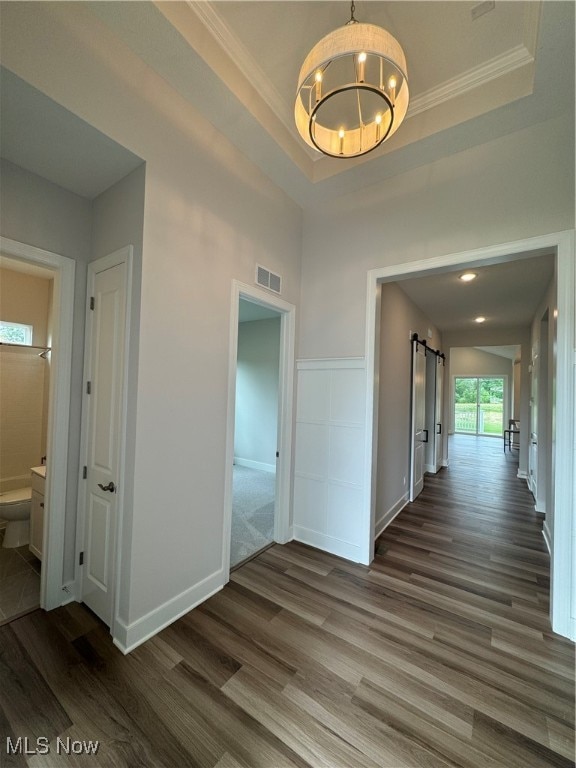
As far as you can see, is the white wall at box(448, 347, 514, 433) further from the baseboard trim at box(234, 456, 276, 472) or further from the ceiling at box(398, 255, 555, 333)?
the baseboard trim at box(234, 456, 276, 472)

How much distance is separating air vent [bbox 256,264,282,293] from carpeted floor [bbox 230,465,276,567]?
2.49m

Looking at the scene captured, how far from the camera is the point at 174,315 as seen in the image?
73.4 inches

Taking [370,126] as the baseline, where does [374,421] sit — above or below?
below

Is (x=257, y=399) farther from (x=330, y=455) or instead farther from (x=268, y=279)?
(x=268, y=279)

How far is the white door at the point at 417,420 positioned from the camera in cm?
426

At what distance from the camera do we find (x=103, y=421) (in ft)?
6.27

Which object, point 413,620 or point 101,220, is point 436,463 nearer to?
point 413,620

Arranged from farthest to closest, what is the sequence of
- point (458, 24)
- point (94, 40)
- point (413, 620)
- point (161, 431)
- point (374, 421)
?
point (374, 421) < point (413, 620) < point (161, 431) < point (458, 24) < point (94, 40)

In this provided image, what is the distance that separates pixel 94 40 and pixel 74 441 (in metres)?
2.30

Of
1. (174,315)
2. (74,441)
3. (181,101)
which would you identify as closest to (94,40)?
(181,101)

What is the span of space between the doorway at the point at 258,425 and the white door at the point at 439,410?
10.8ft

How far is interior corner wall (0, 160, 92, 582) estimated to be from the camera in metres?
1.75

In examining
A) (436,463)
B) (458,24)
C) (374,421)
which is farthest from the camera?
(436,463)

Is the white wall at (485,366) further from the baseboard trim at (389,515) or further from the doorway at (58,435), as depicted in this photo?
the doorway at (58,435)
